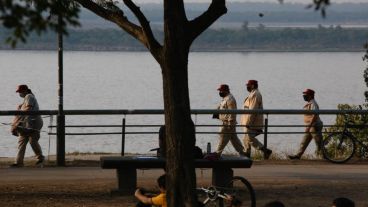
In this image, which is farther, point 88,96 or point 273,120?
point 88,96

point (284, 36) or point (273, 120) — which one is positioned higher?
point (284, 36)

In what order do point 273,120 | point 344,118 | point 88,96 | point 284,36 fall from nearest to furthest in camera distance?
point 344,118 → point 273,120 → point 88,96 → point 284,36

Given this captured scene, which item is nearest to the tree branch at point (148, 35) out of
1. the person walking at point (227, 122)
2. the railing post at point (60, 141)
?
the railing post at point (60, 141)

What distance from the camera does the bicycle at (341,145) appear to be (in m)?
22.9

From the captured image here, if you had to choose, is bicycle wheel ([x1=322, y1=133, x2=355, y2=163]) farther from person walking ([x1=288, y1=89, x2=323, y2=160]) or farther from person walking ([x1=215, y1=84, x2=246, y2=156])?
person walking ([x1=215, y1=84, x2=246, y2=156])

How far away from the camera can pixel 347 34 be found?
16350cm

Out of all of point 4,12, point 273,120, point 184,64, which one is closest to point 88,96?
point 273,120

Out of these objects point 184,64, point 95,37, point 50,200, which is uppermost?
point 95,37

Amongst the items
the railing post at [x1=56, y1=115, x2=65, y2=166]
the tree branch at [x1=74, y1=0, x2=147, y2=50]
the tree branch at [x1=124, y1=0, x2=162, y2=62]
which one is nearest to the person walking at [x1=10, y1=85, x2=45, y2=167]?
the railing post at [x1=56, y1=115, x2=65, y2=166]

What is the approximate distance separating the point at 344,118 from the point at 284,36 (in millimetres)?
136379

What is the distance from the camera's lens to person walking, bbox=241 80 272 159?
23.3 m

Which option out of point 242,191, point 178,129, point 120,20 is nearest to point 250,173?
point 242,191

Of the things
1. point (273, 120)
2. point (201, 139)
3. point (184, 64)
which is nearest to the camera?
point (184, 64)

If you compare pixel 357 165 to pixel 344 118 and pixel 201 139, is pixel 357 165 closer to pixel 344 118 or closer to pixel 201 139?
pixel 344 118
